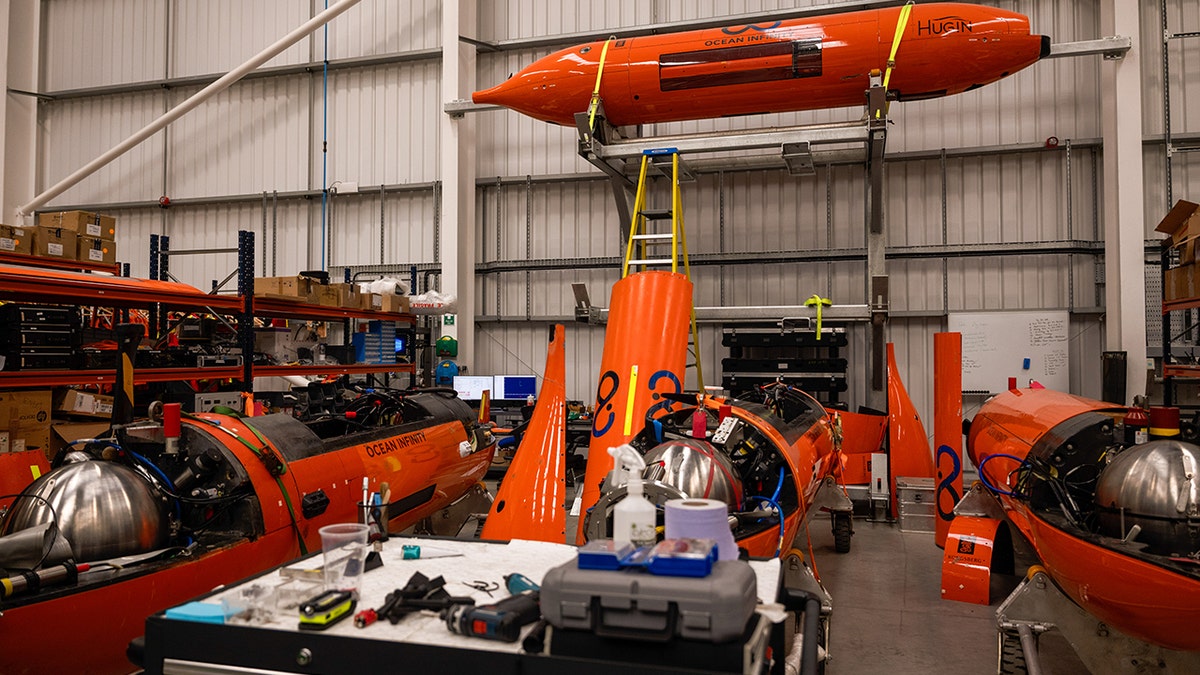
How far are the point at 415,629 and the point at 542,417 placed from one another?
2.24 metres

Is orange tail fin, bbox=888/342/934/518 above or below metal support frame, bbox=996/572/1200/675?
above

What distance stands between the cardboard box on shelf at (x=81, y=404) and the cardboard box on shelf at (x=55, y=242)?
1.69 meters

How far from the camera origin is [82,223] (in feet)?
21.8

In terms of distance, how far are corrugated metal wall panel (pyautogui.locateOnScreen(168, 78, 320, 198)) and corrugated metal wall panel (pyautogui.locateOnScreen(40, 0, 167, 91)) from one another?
0.88 m

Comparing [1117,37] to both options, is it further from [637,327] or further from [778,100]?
[637,327]

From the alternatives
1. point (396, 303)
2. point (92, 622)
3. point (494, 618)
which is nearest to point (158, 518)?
point (92, 622)

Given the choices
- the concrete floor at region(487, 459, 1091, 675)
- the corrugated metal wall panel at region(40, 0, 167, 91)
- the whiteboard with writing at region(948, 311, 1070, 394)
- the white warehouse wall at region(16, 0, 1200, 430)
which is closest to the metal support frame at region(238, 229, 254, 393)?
the concrete floor at region(487, 459, 1091, 675)

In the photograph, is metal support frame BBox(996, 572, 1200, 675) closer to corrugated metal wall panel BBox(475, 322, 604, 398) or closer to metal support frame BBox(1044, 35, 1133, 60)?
metal support frame BBox(1044, 35, 1133, 60)

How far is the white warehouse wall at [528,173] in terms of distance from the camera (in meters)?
7.52

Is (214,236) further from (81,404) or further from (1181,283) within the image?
(1181,283)

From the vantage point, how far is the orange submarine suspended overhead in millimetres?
5426

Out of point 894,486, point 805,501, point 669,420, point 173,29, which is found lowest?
point 894,486

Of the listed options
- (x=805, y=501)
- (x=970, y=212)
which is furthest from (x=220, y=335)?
(x=970, y=212)

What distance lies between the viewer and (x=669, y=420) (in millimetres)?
3617
